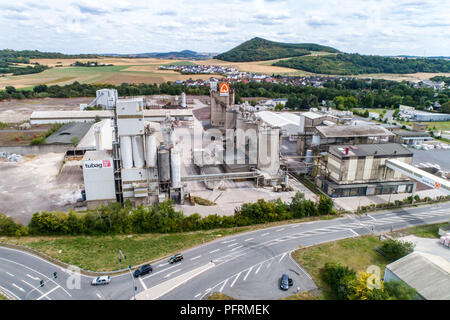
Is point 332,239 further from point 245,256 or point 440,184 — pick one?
point 440,184

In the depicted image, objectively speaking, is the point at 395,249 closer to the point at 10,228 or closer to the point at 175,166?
the point at 175,166

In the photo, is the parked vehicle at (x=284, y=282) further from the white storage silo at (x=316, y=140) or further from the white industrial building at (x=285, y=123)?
the white industrial building at (x=285, y=123)

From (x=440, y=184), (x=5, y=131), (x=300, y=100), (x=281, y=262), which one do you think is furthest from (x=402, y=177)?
(x=5, y=131)

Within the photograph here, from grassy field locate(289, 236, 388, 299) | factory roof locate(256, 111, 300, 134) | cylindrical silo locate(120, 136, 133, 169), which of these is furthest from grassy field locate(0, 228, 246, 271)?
factory roof locate(256, 111, 300, 134)

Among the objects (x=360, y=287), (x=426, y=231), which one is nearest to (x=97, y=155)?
(x=360, y=287)

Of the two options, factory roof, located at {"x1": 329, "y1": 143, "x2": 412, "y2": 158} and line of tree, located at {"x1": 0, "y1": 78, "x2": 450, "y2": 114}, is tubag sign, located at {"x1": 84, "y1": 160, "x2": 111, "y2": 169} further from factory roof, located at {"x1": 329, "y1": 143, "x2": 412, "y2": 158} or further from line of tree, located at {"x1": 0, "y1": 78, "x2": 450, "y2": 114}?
line of tree, located at {"x1": 0, "y1": 78, "x2": 450, "y2": 114}

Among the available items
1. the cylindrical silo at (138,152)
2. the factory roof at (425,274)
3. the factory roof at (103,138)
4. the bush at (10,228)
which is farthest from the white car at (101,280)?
the factory roof at (103,138)

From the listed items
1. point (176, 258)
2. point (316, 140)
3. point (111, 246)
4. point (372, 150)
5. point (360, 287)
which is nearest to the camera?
point (360, 287)
